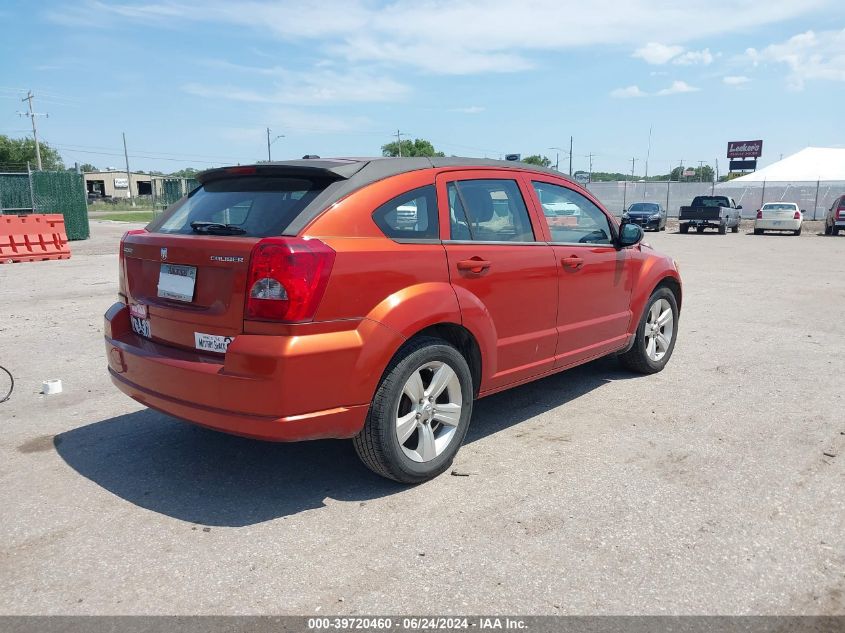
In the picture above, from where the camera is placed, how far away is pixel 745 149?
69.2 metres

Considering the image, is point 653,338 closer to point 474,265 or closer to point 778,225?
point 474,265

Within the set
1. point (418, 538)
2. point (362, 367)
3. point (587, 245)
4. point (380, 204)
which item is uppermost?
point (380, 204)

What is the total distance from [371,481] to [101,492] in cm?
145

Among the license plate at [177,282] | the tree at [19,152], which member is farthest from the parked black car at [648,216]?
the tree at [19,152]

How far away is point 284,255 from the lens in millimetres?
3088

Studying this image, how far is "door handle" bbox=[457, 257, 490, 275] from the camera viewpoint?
383 centimetres

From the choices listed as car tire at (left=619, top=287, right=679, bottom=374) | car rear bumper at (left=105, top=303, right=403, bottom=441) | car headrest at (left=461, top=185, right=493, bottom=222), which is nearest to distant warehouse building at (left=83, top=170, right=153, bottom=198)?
car tire at (left=619, top=287, right=679, bottom=374)

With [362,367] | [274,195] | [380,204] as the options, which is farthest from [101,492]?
[380,204]

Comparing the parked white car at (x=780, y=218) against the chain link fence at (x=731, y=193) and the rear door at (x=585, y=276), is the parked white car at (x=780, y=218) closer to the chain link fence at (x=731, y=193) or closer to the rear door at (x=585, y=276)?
the chain link fence at (x=731, y=193)

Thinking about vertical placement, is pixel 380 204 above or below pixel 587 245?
above

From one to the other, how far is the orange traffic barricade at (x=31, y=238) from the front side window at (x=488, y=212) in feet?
46.7

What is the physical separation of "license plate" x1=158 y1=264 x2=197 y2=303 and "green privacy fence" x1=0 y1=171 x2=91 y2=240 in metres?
19.2

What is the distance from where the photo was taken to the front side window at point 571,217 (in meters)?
4.67

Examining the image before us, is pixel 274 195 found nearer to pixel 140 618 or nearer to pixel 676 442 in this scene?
pixel 140 618
